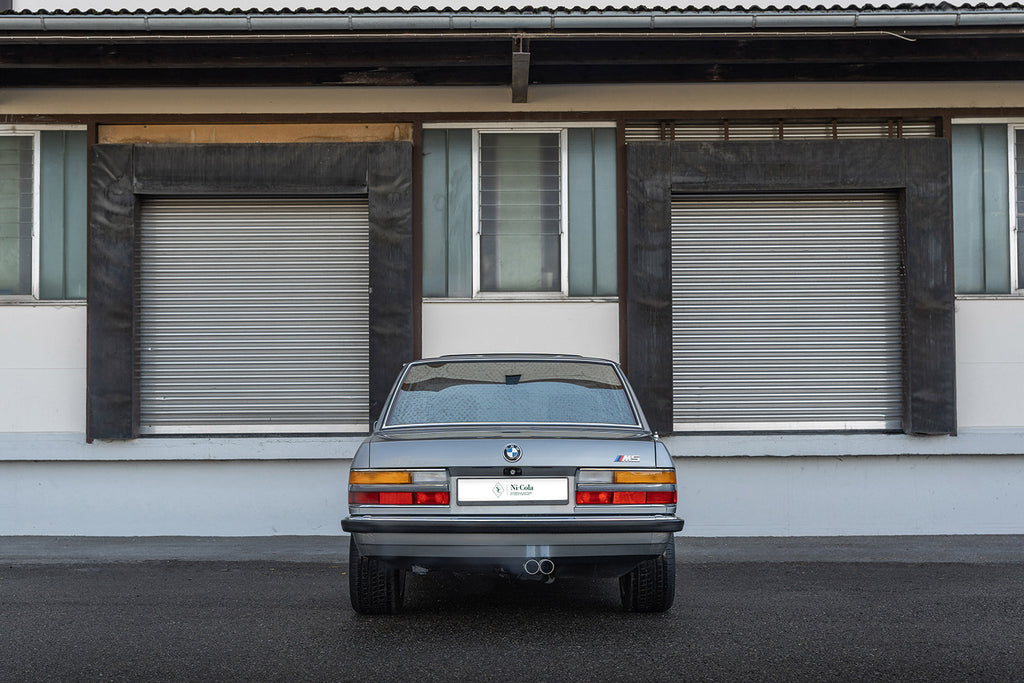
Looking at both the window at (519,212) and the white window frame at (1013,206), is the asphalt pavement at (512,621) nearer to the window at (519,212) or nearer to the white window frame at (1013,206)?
the white window frame at (1013,206)

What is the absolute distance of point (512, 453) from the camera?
17.3ft

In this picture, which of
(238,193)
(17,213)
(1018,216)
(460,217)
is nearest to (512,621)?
(460,217)

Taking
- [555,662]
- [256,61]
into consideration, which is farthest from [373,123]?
[555,662]

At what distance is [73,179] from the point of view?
9.60 meters

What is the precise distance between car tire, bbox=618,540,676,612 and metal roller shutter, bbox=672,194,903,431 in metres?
3.82

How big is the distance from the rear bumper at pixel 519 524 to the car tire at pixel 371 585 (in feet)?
1.98

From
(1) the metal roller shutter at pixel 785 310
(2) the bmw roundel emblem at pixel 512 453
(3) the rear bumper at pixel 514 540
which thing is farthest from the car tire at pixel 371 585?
(1) the metal roller shutter at pixel 785 310

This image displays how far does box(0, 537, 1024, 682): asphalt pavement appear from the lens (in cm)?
471

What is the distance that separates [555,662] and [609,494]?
2.97 ft

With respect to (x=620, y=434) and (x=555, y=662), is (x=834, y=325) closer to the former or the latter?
(x=620, y=434)

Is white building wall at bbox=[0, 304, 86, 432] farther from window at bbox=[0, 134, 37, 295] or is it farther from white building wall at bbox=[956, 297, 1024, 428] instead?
white building wall at bbox=[956, 297, 1024, 428]

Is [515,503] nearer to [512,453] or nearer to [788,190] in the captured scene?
[512,453]

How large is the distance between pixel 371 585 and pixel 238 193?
16.4 feet

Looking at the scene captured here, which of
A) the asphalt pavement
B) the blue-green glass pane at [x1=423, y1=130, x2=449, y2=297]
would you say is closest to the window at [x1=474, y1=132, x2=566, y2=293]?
the blue-green glass pane at [x1=423, y1=130, x2=449, y2=297]
